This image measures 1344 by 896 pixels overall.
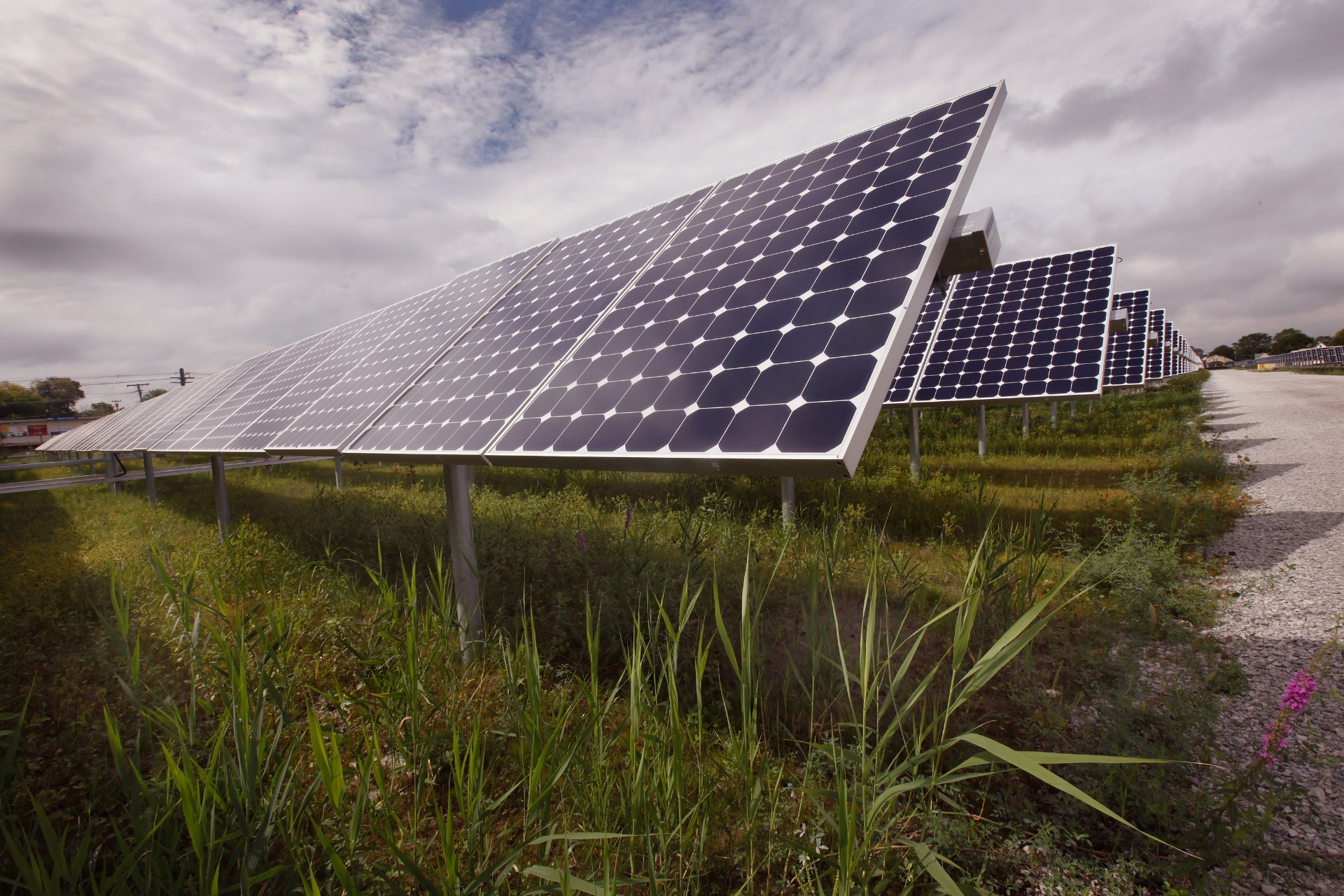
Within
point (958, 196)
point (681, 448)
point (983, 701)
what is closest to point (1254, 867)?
point (983, 701)

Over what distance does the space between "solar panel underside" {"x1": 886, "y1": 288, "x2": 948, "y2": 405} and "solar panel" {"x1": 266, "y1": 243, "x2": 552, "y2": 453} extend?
683 centimetres

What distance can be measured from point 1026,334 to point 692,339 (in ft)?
35.6

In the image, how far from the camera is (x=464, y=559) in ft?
13.8

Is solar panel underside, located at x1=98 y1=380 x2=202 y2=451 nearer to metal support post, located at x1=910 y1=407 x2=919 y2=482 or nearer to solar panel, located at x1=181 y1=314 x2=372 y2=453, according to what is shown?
solar panel, located at x1=181 y1=314 x2=372 y2=453

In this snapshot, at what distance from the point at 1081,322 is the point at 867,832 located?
1235cm

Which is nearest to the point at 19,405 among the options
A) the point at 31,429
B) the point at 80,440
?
the point at 31,429

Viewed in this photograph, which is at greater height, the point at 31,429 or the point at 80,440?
the point at 31,429

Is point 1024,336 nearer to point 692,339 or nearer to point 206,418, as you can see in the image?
point 692,339

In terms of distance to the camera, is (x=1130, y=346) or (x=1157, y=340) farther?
(x=1157, y=340)

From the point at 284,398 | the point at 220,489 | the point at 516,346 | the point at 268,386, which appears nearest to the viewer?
the point at 516,346

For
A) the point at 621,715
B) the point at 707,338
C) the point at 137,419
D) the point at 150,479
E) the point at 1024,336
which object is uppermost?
the point at 1024,336

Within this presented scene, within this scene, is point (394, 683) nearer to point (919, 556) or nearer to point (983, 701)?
point (983, 701)

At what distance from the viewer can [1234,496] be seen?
7.38 metres

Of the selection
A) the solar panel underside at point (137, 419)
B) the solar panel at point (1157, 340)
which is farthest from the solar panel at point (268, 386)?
the solar panel at point (1157, 340)
